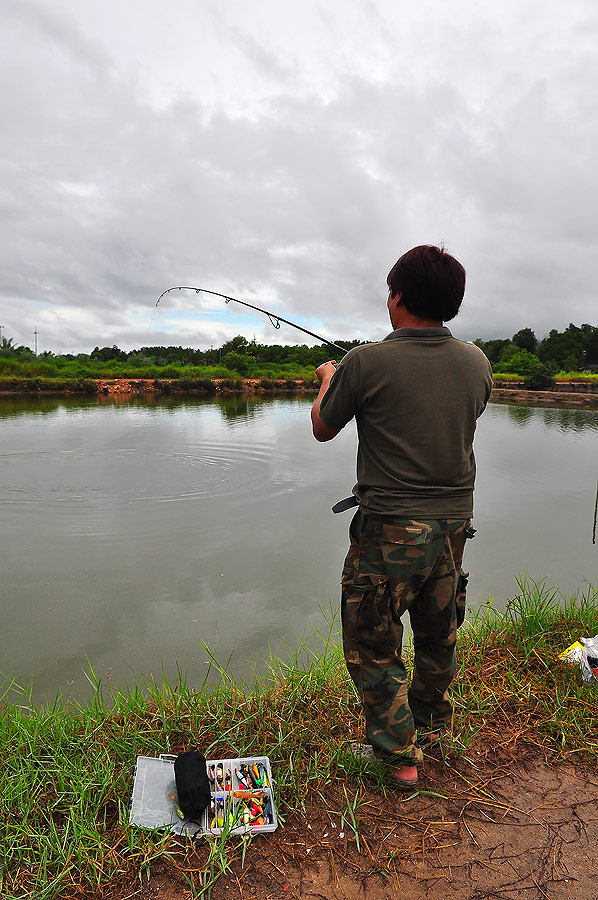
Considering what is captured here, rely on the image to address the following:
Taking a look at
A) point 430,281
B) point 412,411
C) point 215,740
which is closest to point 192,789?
point 215,740

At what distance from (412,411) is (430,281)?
388 mm

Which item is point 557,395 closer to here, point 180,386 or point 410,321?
point 180,386

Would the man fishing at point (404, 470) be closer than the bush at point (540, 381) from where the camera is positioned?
Yes

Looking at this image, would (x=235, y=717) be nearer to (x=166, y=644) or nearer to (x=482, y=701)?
Answer: (x=482, y=701)

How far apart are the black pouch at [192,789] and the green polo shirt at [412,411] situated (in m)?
0.96

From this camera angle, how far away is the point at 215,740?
1.95 meters

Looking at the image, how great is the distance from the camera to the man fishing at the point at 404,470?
158 centimetres

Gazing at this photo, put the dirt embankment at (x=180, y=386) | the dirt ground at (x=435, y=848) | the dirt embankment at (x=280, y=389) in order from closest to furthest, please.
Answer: the dirt ground at (x=435, y=848)
the dirt embankment at (x=280, y=389)
the dirt embankment at (x=180, y=386)

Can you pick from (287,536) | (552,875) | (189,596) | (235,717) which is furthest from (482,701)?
(287,536)

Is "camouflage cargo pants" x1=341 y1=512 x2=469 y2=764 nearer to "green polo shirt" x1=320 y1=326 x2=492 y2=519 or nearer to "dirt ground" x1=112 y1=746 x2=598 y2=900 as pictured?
"green polo shirt" x1=320 y1=326 x2=492 y2=519

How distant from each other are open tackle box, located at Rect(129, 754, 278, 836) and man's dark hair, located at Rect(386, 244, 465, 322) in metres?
1.56

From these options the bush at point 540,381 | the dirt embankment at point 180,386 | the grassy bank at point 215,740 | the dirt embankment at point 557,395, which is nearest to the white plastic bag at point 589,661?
the grassy bank at point 215,740

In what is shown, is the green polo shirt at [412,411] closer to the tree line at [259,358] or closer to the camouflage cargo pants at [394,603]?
the camouflage cargo pants at [394,603]

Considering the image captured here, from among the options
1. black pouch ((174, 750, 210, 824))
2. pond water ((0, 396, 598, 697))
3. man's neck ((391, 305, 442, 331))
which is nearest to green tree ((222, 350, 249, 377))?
pond water ((0, 396, 598, 697))
